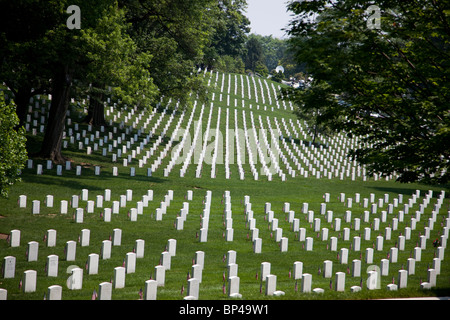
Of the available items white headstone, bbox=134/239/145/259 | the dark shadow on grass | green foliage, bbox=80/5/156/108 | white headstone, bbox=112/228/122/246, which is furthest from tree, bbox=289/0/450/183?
the dark shadow on grass

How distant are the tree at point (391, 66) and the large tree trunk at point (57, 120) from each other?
522 inches

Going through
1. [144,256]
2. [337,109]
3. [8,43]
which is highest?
[8,43]

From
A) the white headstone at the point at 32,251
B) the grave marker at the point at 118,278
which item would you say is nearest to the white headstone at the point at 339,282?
the grave marker at the point at 118,278

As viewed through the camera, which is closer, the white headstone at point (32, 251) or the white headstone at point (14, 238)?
the white headstone at point (32, 251)

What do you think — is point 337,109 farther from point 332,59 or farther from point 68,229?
point 68,229

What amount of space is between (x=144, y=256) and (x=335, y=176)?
19208mm

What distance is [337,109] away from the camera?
11219 mm

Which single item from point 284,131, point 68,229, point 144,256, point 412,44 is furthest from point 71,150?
point 284,131

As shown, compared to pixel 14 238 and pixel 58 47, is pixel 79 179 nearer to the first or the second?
pixel 58 47

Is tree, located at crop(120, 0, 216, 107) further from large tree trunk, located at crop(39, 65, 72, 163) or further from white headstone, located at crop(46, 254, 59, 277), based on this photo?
white headstone, located at crop(46, 254, 59, 277)

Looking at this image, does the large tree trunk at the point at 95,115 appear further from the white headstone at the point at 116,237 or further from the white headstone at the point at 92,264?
the white headstone at the point at 92,264

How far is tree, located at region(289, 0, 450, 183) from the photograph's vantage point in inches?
380

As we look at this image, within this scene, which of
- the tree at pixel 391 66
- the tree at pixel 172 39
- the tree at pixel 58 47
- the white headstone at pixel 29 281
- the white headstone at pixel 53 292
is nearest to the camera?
the white headstone at pixel 53 292

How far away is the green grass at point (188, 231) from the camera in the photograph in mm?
8797
